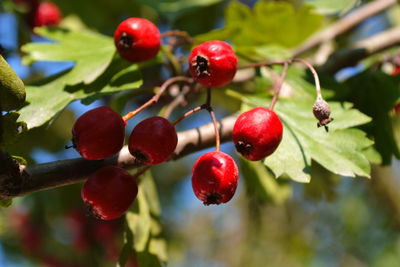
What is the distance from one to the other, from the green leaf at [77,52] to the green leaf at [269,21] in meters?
0.62

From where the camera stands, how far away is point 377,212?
12.3 feet

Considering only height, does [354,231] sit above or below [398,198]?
below

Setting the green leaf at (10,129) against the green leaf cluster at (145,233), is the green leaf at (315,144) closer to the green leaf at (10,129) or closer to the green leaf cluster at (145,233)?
the green leaf cluster at (145,233)

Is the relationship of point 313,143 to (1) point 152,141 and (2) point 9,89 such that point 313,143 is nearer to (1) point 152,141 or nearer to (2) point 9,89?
(1) point 152,141

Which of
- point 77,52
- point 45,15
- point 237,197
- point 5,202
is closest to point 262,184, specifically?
point 77,52

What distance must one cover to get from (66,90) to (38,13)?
1.09 metres

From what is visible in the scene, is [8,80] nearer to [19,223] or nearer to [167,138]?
[167,138]

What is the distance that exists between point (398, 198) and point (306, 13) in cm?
186

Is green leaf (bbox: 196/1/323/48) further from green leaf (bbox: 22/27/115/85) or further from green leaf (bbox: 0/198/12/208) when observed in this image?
green leaf (bbox: 0/198/12/208)

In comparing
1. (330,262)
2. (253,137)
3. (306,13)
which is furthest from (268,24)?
(330,262)

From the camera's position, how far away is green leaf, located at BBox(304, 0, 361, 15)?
6.29 ft

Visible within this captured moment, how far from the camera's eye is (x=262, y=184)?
224cm

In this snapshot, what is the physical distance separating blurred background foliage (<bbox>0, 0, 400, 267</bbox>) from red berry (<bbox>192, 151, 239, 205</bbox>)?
0.46 metres

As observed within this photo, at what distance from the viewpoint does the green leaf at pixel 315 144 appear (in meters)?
1.41
